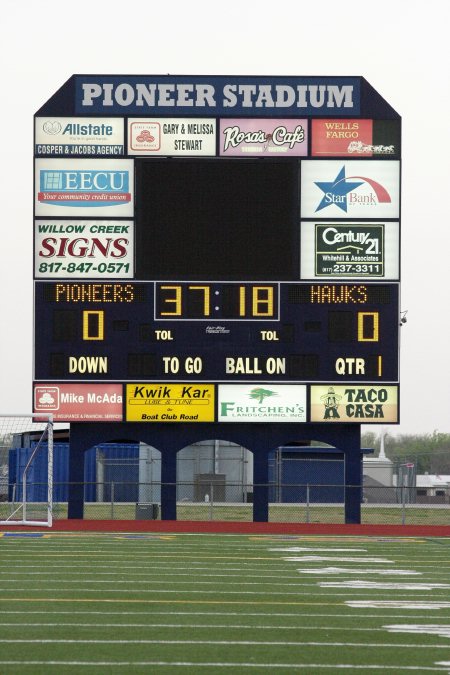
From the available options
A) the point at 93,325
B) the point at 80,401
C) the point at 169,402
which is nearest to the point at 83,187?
the point at 93,325

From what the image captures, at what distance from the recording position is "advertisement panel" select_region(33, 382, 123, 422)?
95.8ft

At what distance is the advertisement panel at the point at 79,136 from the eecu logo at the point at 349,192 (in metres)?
4.68

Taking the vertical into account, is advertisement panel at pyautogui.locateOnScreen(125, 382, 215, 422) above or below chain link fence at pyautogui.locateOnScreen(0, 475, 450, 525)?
above

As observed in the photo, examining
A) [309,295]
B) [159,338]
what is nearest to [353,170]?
[309,295]

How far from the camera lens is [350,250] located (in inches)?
1156

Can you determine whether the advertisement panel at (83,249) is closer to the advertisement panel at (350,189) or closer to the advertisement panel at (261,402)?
the advertisement panel at (261,402)

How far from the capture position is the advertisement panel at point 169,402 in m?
29.3

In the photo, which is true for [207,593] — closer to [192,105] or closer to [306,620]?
[306,620]

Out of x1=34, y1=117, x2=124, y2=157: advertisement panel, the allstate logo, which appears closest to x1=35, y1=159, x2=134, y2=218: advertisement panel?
x1=34, y1=117, x2=124, y2=157: advertisement panel

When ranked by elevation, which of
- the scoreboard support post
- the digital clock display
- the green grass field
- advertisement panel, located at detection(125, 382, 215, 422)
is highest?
the digital clock display

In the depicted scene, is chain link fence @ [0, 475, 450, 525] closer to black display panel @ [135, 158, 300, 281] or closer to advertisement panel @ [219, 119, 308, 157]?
black display panel @ [135, 158, 300, 281]

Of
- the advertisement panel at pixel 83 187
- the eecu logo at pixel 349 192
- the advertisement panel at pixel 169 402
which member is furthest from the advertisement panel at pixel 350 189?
the advertisement panel at pixel 169 402

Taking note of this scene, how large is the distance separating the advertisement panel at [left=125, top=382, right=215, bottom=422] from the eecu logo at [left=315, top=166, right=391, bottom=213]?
16.3 ft

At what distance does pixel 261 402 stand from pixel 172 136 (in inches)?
247
